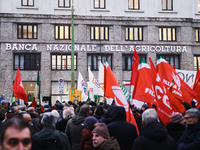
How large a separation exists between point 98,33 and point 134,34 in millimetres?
4037

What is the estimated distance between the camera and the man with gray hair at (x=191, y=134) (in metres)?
4.68

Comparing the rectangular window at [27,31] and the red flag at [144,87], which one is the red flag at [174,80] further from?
the rectangular window at [27,31]

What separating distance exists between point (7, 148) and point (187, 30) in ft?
120

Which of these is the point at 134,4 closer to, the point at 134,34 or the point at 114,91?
the point at 134,34

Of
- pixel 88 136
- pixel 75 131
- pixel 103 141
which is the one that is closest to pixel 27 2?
pixel 75 131

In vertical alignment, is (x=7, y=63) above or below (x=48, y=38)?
below

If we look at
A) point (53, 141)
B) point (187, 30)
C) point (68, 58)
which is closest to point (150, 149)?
point (53, 141)

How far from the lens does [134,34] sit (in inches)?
1430

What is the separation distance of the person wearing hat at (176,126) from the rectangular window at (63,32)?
98.9 feet

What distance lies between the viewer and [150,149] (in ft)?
15.1

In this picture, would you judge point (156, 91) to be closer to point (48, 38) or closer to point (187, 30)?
point (48, 38)

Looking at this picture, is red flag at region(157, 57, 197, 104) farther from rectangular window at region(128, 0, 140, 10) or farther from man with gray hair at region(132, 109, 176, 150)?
rectangular window at region(128, 0, 140, 10)

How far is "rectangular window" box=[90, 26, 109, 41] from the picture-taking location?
1409 inches

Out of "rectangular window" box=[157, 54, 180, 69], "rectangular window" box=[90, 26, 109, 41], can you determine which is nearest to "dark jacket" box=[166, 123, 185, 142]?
"rectangular window" box=[90, 26, 109, 41]
